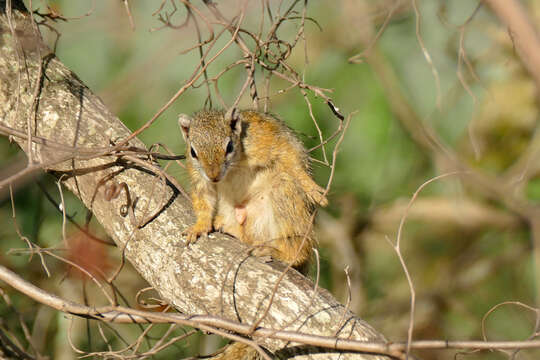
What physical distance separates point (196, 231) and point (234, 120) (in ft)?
2.92

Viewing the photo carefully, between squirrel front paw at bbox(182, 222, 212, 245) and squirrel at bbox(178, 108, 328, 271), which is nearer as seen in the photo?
squirrel front paw at bbox(182, 222, 212, 245)

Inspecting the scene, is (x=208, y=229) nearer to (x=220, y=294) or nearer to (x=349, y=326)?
(x=220, y=294)

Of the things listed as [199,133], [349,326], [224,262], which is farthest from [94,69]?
[349,326]

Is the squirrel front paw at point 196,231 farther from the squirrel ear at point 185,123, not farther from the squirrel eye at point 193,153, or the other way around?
the squirrel ear at point 185,123

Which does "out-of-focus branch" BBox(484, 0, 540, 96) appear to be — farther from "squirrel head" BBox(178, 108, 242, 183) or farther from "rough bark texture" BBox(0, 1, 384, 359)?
"squirrel head" BBox(178, 108, 242, 183)

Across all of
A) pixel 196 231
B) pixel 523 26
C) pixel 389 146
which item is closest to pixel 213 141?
pixel 196 231

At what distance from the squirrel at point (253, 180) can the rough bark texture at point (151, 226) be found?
363mm

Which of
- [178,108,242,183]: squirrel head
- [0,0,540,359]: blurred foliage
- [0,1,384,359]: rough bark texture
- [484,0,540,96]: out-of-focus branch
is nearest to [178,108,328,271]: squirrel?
[178,108,242,183]: squirrel head

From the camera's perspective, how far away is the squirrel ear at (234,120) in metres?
3.31

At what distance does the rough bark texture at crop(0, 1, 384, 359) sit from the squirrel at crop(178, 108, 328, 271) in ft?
1.19

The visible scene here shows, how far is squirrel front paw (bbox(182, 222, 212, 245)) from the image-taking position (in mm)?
2625

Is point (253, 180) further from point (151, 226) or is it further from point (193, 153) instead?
point (151, 226)

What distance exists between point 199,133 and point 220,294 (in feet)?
3.82

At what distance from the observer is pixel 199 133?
10.8ft
